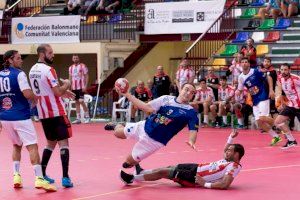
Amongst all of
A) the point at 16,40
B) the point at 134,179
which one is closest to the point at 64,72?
the point at 16,40

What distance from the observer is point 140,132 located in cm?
1102

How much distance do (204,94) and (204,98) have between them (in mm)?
121

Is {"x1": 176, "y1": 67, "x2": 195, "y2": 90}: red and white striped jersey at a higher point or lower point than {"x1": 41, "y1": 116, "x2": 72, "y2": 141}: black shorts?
lower

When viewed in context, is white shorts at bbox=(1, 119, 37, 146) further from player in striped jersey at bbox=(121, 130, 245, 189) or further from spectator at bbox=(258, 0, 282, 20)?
spectator at bbox=(258, 0, 282, 20)

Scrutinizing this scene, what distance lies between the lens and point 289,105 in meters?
16.6

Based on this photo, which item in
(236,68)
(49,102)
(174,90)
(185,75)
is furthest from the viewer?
(174,90)

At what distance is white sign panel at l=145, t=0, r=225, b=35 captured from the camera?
26844 millimetres

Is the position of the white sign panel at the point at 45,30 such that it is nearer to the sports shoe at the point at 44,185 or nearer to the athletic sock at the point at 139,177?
the athletic sock at the point at 139,177

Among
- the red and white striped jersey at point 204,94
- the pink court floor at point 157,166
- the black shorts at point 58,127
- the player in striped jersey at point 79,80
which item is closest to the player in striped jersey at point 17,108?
the black shorts at point 58,127

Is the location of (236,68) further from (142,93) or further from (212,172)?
(212,172)

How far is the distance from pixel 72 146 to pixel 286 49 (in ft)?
32.3

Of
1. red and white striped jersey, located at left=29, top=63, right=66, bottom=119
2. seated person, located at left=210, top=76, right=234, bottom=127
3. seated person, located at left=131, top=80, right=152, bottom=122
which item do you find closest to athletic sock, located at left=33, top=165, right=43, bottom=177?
red and white striped jersey, located at left=29, top=63, right=66, bottom=119

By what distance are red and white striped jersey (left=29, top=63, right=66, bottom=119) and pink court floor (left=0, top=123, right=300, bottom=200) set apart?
1.05m

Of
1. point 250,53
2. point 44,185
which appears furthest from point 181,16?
point 44,185
